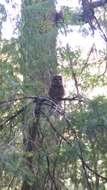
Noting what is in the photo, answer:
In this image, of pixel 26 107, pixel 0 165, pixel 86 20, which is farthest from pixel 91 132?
pixel 86 20

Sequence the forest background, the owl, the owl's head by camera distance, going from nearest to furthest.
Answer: the forest background, the owl, the owl's head

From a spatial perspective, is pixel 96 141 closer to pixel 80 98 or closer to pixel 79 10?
pixel 80 98

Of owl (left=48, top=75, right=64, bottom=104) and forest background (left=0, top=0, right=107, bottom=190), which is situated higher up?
owl (left=48, top=75, right=64, bottom=104)

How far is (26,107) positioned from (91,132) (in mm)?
531

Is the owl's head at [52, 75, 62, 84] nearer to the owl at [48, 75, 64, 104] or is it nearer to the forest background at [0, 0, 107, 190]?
the owl at [48, 75, 64, 104]

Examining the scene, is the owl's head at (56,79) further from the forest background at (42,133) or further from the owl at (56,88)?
the forest background at (42,133)

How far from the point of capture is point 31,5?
403 centimetres

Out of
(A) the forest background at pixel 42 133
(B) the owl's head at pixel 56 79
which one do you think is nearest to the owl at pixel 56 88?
(B) the owl's head at pixel 56 79

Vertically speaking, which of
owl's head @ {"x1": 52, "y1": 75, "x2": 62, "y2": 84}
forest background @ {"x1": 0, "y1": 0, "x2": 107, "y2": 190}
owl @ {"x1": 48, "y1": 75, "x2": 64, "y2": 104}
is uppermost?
owl's head @ {"x1": 52, "y1": 75, "x2": 62, "y2": 84}

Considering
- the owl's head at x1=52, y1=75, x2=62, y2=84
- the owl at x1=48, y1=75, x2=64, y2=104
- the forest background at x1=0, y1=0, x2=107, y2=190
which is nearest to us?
the forest background at x1=0, y1=0, x2=107, y2=190

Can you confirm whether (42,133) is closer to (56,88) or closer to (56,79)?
(56,88)

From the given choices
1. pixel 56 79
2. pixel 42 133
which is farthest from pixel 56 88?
pixel 42 133

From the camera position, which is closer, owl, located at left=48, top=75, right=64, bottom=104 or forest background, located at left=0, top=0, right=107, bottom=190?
forest background, located at left=0, top=0, right=107, bottom=190

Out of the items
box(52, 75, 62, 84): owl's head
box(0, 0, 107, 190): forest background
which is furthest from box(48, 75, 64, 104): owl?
box(0, 0, 107, 190): forest background
